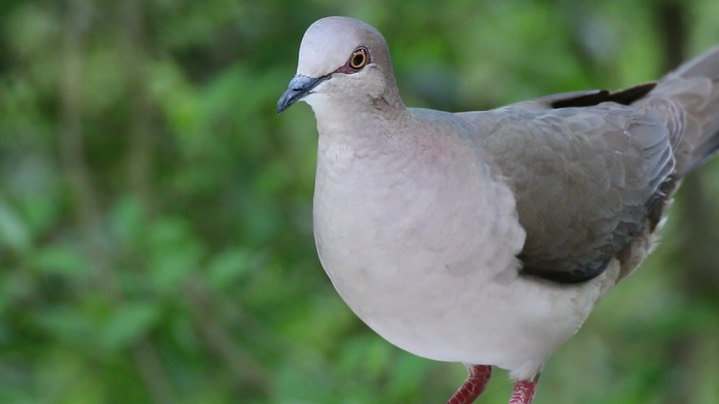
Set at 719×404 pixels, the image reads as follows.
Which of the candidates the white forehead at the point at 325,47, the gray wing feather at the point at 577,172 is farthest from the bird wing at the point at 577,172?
the white forehead at the point at 325,47

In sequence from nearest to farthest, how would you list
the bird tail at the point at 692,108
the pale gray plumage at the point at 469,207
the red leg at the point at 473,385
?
the pale gray plumage at the point at 469,207 → the red leg at the point at 473,385 → the bird tail at the point at 692,108

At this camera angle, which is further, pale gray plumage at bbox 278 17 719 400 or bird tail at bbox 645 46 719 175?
bird tail at bbox 645 46 719 175

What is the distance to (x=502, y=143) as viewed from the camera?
2.54 meters

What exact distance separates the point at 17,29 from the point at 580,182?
2.39 m

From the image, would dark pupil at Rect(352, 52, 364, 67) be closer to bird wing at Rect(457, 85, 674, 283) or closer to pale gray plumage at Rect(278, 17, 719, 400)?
pale gray plumage at Rect(278, 17, 719, 400)

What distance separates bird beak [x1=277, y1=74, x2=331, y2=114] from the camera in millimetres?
2006

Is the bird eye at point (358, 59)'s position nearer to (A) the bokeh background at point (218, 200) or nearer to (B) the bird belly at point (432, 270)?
(B) the bird belly at point (432, 270)

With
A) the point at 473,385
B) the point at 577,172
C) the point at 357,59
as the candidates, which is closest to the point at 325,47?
the point at 357,59

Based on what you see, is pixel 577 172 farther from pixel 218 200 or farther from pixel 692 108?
pixel 218 200

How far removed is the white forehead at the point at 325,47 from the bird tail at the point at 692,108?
134 centimetres

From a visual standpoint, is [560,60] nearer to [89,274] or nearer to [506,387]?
[506,387]

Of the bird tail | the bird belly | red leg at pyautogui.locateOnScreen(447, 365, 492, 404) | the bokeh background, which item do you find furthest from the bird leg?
the bird tail

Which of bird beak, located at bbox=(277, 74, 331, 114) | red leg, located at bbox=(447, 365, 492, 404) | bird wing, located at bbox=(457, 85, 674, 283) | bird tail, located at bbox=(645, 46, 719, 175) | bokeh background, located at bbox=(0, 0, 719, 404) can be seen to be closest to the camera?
bird beak, located at bbox=(277, 74, 331, 114)

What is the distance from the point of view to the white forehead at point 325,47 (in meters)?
2.03
